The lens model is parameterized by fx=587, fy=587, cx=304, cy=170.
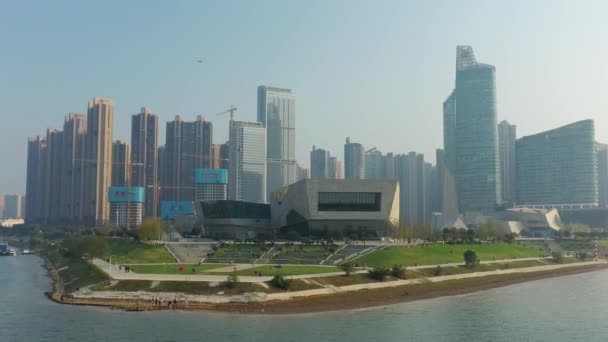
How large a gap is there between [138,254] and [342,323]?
56564 millimetres

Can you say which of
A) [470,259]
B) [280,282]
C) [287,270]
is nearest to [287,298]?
[280,282]

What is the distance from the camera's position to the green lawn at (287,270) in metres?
80.8

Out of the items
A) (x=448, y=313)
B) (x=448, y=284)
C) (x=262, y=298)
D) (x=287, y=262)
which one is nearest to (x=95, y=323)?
(x=262, y=298)

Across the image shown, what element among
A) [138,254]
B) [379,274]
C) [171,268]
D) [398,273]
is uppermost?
[138,254]

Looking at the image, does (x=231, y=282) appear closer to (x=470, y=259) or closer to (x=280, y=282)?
(x=280, y=282)

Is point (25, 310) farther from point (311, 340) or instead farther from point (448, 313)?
point (448, 313)

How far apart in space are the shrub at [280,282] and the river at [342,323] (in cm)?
923

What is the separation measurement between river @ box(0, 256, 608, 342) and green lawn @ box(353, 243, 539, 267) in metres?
19.2

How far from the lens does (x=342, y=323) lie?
57.8 m

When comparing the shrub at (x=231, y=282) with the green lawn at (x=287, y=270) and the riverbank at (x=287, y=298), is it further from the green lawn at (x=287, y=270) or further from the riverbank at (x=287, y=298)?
the green lawn at (x=287, y=270)

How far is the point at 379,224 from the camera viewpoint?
131625 mm

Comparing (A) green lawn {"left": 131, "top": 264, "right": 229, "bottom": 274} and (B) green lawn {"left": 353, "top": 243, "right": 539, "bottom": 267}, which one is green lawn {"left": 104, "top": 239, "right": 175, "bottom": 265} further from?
(B) green lawn {"left": 353, "top": 243, "right": 539, "bottom": 267}

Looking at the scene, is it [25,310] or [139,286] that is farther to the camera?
[139,286]

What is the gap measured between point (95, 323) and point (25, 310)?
13520 mm
